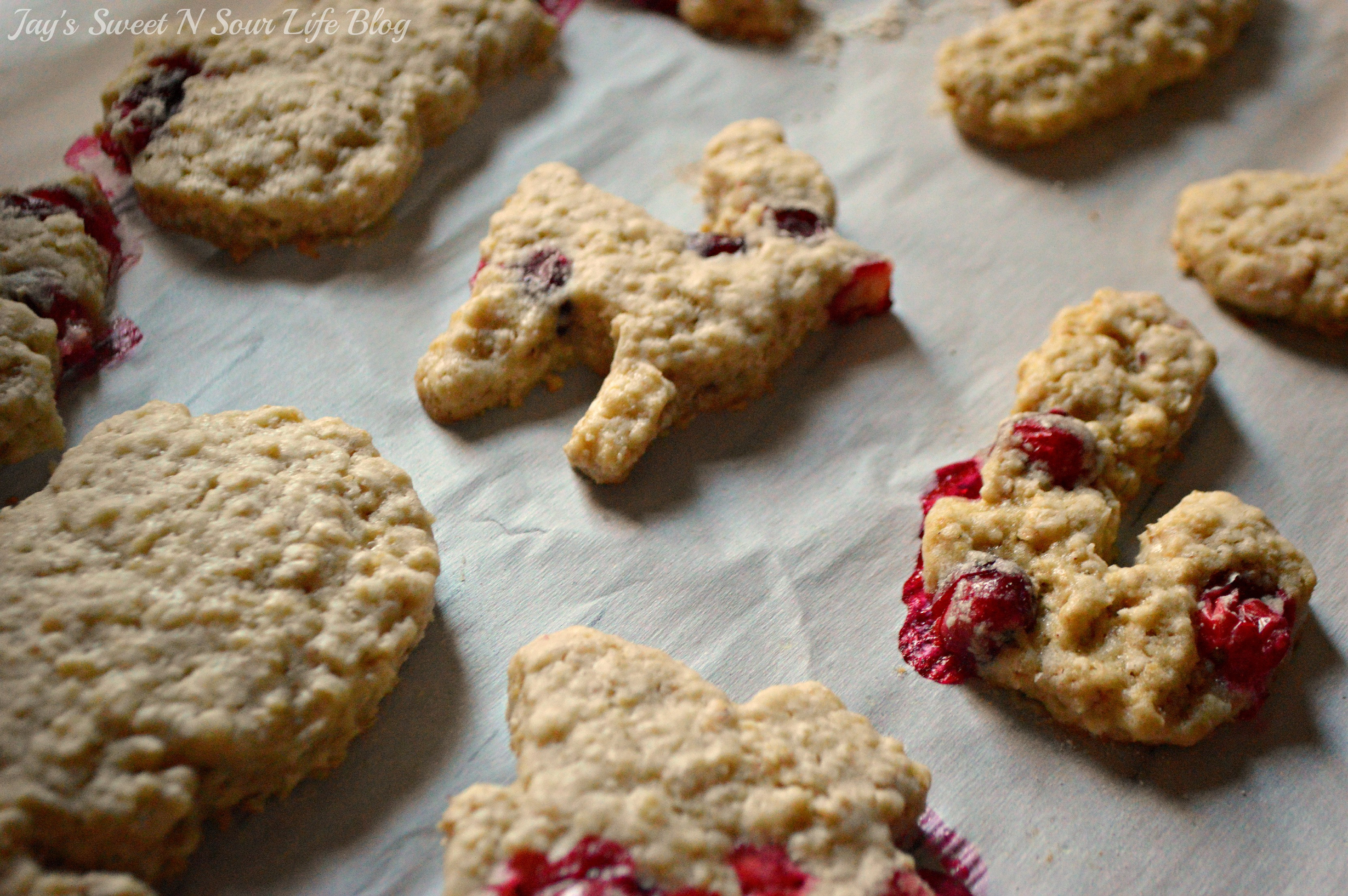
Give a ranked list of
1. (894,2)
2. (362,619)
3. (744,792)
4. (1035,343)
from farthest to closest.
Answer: (894,2) < (1035,343) < (362,619) < (744,792)

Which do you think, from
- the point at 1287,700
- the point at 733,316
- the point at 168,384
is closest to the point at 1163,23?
the point at 733,316

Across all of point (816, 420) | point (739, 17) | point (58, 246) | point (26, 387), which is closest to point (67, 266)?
point (58, 246)

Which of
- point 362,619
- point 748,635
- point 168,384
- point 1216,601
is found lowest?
point 1216,601

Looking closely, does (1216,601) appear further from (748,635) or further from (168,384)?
(168,384)

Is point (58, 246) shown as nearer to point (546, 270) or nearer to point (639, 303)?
point (546, 270)

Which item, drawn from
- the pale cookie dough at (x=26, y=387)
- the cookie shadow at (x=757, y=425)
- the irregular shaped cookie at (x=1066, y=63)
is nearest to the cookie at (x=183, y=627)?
the pale cookie dough at (x=26, y=387)

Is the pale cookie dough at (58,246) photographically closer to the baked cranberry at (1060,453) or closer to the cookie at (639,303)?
the cookie at (639,303)
